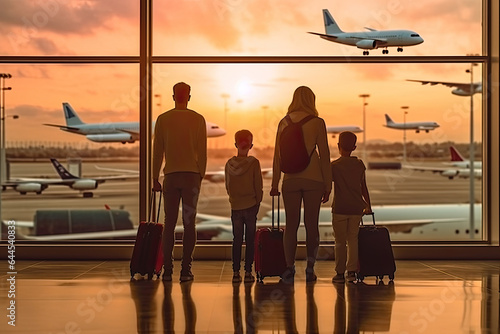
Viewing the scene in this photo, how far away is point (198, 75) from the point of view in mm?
7324

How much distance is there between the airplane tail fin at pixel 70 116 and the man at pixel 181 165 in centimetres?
231

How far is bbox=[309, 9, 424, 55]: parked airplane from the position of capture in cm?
699

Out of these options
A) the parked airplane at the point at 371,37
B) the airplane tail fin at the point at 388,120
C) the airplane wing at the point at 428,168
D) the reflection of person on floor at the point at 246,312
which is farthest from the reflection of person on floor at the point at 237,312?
the airplane wing at the point at 428,168

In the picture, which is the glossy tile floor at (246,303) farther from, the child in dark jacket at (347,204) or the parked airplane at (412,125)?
the parked airplane at (412,125)

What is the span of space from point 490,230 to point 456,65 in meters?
1.68

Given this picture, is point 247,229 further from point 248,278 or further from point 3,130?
point 3,130

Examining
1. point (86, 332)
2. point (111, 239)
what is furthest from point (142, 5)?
point (86, 332)

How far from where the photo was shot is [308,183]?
5.15 meters

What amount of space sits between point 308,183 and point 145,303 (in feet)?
4.86

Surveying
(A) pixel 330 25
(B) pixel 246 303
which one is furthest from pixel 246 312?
(A) pixel 330 25

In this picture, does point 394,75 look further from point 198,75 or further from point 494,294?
point 494,294

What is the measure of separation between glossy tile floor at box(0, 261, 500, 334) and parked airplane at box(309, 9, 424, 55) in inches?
90.0

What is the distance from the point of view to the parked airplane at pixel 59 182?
7578 mm

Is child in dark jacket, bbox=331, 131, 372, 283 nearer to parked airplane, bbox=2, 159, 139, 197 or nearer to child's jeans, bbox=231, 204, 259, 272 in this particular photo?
child's jeans, bbox=231, 204, 259, 272
